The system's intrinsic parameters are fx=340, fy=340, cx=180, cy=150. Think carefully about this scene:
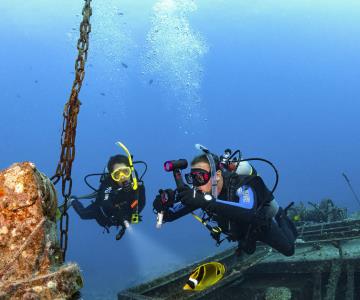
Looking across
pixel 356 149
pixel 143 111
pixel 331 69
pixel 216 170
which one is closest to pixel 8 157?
pixel 143 111

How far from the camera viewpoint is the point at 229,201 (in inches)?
191

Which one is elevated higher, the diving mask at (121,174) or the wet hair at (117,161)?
the wet hair at (117,161)

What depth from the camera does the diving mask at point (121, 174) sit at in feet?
21.7

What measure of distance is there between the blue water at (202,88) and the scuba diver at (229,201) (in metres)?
77.3

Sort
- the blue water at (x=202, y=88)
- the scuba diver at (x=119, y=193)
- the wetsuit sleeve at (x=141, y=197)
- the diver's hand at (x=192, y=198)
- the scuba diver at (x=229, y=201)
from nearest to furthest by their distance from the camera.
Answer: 1. the diver's hand at (x=192, y=198)
2. the scuba diver at (x=229, y=201)
3. the scuba diver at (x=119, y=193)
4. the wetsuit sleeve at (x=141, y=197)
5. the blue water at (x=202, y=88)

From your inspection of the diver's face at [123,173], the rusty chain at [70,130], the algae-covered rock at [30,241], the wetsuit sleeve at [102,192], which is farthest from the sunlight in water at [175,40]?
the algae-covered rock at [30,241]

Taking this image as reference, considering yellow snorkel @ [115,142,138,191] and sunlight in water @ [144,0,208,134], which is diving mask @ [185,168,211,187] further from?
sunlight in water @ [144,0,208,134]

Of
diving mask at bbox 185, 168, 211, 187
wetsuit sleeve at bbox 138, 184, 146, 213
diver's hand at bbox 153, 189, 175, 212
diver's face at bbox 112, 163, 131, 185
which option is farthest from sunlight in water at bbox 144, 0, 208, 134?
diver's hand at bbox 153, 189, 175, 212

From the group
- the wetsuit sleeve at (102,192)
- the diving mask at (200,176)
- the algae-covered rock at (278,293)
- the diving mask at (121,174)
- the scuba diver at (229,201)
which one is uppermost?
the diving mask at (121,174)

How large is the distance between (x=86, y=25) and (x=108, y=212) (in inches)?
191

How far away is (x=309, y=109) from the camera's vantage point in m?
152

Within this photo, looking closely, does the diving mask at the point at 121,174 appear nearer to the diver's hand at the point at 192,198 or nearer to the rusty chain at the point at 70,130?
the diver's hand at the point at 192,198

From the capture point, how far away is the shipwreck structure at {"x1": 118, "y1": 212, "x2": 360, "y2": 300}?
5133 millimetres

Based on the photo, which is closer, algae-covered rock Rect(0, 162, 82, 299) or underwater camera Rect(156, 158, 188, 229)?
algae-covered rock Rect(0, 162, 82, 299)
